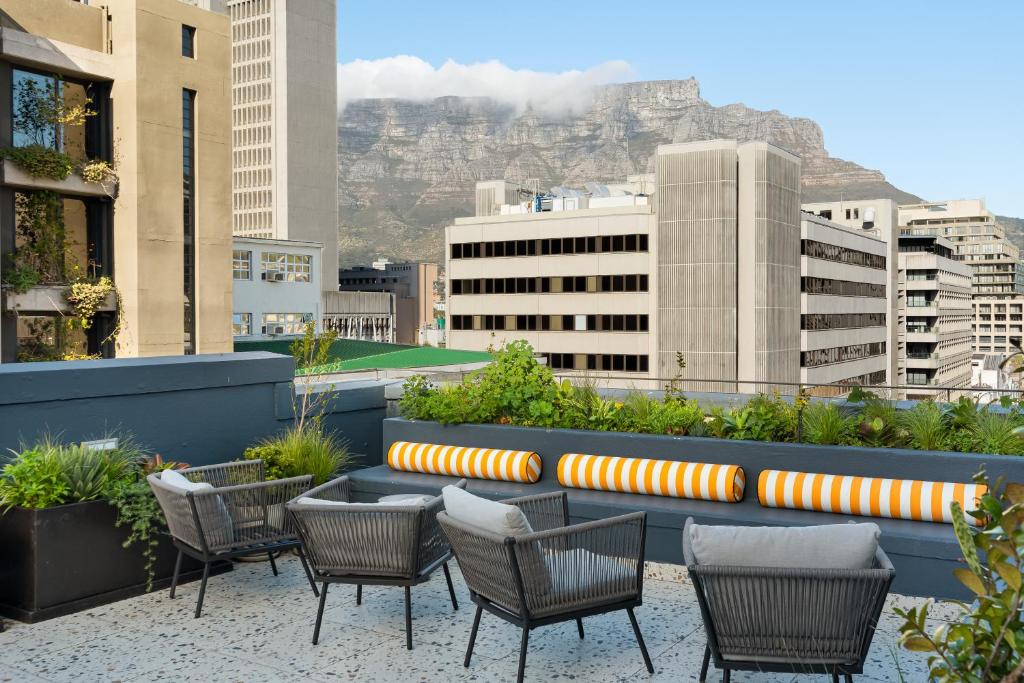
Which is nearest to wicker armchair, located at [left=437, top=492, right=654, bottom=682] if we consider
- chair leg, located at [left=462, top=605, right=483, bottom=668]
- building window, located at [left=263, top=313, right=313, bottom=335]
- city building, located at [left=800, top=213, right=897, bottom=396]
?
chair leg, located at [left=462, top=605, right=483, bottom=668]

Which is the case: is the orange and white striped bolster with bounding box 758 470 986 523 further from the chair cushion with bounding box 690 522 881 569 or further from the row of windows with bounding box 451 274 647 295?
the row of windows with bounding box 451 274 647 295

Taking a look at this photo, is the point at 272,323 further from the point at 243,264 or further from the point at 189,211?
the point at 189,211

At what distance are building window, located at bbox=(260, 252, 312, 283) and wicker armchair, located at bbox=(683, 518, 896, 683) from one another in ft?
164

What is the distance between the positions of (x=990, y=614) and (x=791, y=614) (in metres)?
2.15

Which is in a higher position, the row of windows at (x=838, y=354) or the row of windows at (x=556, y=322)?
the row of windows at (x=556, y=322)

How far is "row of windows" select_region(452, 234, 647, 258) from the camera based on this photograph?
223 feet

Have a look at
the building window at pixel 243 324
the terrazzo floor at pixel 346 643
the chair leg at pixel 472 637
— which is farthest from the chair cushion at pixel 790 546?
the building window at pixel 243 324

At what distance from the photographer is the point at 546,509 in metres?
6.42

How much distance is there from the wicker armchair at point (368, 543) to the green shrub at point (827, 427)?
3.43m

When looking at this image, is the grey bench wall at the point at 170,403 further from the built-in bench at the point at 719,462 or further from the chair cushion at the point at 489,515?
the chair cushion at the point at 489,515

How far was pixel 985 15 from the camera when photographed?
178500 millimetres

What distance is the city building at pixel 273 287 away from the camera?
50531 mm

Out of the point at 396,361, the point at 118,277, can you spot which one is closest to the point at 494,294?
the point at 396,361

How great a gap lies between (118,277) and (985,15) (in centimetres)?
19490
